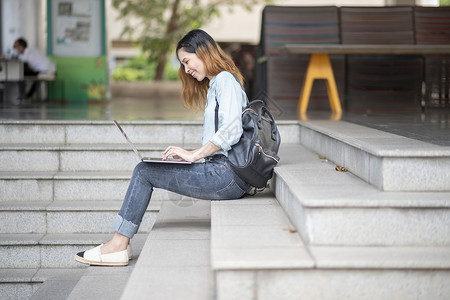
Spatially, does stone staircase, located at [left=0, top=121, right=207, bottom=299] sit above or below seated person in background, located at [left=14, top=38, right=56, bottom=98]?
below

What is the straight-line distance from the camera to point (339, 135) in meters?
3.85

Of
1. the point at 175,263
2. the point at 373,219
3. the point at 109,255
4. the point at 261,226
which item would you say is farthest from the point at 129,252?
the point at 373,219

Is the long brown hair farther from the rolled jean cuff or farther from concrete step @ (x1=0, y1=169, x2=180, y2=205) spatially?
concrete step @ (x1=0, y1=169, x2=180, y2=205)

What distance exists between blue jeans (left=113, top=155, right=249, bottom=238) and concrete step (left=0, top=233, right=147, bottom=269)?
0.90 m

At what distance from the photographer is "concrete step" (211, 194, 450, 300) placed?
238cm

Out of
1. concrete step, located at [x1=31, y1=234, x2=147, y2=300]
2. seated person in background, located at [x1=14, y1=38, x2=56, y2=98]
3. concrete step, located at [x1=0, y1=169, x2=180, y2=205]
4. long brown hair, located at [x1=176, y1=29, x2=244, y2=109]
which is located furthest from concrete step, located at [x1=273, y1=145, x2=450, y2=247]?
seated person in background, located at [x1=14, y1=38, x2=56, y2=98]

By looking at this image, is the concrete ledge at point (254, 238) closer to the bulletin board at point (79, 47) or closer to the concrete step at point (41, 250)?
the concrete step at point (41, 250)

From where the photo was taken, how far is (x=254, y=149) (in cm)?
318

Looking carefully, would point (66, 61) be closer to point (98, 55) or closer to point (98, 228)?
point (98, 55)

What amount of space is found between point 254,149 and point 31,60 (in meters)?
7.95

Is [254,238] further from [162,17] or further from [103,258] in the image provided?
[162,17]

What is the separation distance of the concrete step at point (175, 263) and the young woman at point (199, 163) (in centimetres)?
19

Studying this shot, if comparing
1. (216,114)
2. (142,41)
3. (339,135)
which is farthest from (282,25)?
(142,41)

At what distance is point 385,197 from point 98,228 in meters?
2.24
